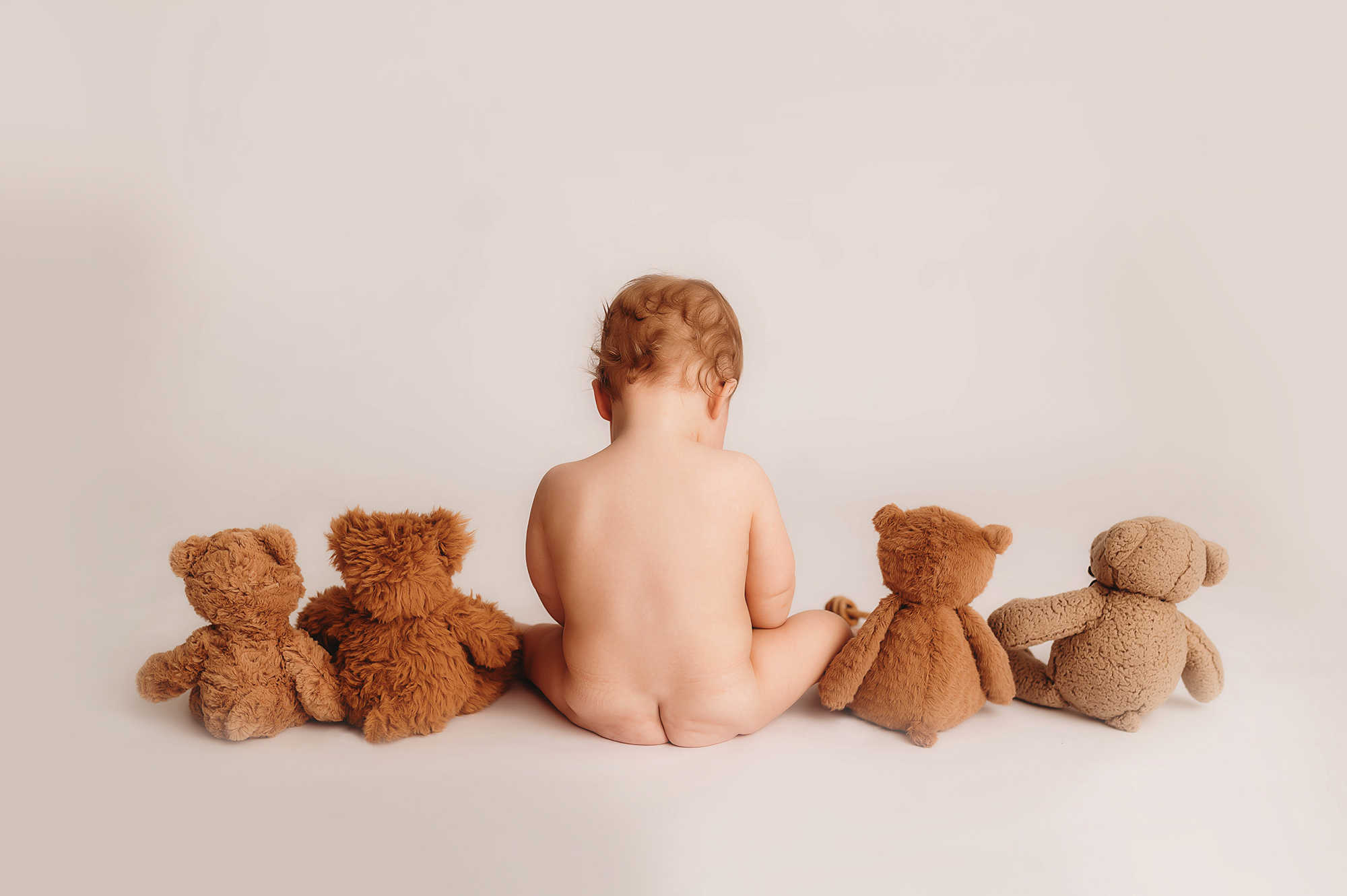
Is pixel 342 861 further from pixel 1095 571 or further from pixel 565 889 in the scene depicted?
pixel 1095 571

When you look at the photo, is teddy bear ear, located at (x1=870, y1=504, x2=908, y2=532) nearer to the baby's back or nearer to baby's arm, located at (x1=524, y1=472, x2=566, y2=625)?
the baby's back

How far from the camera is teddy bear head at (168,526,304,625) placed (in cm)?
178

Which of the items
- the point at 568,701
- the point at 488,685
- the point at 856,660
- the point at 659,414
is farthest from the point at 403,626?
the point at 856,660

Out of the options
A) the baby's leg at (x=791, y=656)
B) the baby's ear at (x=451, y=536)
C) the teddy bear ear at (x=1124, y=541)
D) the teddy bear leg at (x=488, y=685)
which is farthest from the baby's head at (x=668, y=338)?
the teddy bear ear at (x=1124, y=541)

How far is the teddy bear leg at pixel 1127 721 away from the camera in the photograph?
1965 millimetres

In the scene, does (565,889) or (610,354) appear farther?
(610,354)

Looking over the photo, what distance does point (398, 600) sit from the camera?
73.9 inches

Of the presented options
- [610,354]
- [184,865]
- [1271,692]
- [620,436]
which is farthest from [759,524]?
[1271,692]

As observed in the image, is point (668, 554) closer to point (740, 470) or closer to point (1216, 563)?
point (740, 470)

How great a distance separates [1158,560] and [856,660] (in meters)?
0.66

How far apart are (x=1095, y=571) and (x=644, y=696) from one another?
103 cm

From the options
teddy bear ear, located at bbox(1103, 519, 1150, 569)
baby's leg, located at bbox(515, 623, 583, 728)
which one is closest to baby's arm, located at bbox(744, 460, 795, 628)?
baby's leg, located at bbox(515, 623, 583, 728)

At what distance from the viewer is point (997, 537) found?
6.19 feet

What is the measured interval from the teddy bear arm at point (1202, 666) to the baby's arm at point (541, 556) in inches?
53.3
